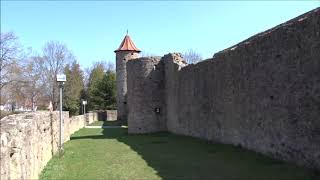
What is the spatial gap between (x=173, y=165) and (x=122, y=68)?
125 feet

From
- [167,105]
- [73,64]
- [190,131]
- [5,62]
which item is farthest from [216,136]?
[73,64]

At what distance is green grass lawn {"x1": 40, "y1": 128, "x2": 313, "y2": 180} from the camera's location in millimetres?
10703

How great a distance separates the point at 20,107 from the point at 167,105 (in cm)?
5027

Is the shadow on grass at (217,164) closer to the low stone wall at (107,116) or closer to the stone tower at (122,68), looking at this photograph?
the stone tower at (122,68)

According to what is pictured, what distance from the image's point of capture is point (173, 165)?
12586mm

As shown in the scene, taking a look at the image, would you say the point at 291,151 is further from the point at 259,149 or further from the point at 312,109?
the point at 259,149

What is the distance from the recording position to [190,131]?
22641 mm

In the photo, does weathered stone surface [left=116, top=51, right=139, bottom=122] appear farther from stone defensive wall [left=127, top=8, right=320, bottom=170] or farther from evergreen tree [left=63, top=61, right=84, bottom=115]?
stone defensive wall [left=127, top=8, right=320, bottom=170]

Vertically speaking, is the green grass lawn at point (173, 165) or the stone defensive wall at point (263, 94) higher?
the stone defensive wall at point (263, 94)

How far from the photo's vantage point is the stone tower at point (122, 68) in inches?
1957

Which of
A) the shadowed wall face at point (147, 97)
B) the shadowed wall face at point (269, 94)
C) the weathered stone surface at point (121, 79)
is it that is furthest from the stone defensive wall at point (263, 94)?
the weathered stone surface at point (121, 79)

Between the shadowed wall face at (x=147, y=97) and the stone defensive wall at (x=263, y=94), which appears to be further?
the shadowed wall face at (x=147, y=97)

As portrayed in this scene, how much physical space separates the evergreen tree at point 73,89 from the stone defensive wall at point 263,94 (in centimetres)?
3994

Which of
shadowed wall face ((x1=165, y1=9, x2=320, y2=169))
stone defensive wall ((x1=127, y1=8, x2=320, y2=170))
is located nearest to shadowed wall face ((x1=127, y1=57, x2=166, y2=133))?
stone defensive wall ((x1=127, y1=8, x2=320, y2=170))
